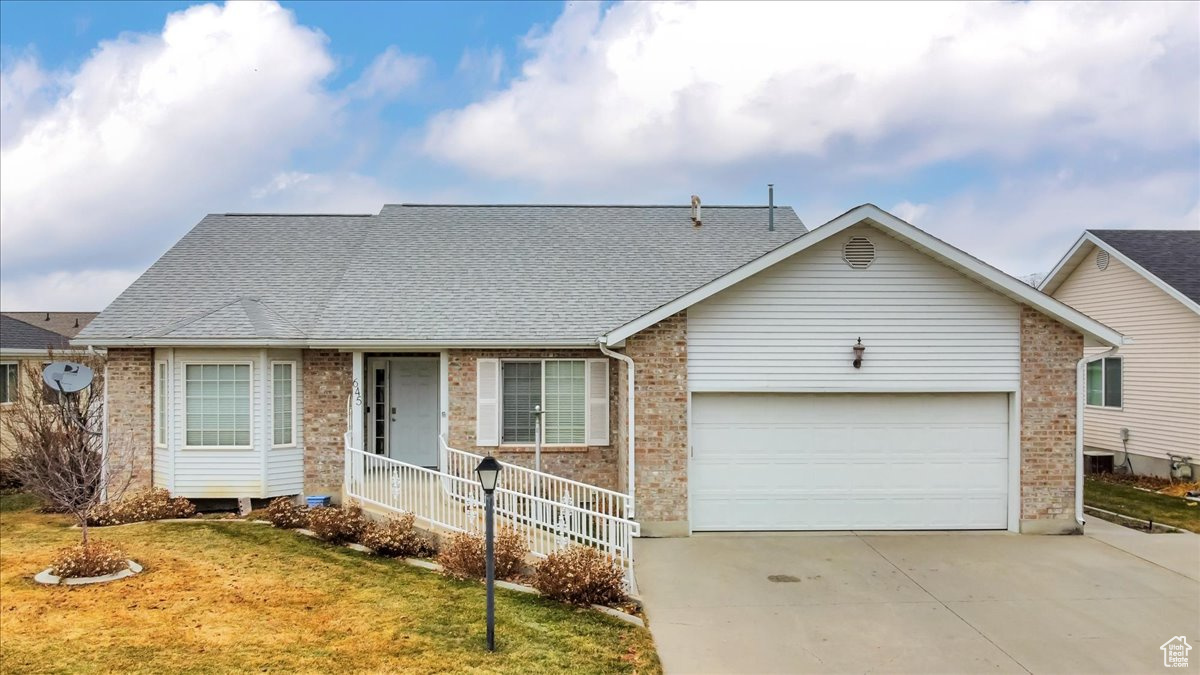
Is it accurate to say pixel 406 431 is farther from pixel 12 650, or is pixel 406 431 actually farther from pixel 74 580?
pixel 12 650

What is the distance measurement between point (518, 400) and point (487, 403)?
0.53 metres

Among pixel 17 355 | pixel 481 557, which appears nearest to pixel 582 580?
pixel 481 557

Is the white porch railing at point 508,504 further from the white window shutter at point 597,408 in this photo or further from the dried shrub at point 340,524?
the white window shutter at point 597,408

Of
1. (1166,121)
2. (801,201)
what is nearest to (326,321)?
(801,201)

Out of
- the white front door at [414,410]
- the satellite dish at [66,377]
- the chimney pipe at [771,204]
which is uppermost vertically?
the chimney pipe at [771,204]

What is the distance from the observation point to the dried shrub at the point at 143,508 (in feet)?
36.5

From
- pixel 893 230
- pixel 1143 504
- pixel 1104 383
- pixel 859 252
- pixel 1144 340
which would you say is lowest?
pixel 1143 504

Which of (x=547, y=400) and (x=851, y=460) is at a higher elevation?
(x=547, y=400)

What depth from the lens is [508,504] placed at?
374 inches

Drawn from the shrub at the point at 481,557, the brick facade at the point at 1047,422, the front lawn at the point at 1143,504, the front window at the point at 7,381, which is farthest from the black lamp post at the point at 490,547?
the front window at the point at 7,381

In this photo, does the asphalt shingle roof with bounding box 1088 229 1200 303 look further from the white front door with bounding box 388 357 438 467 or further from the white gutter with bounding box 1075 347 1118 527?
the white front door with bounding box 388 357 438 467

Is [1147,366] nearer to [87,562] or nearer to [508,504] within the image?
[508,504]

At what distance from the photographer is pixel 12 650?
21.0ft

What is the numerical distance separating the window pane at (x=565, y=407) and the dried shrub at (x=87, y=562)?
6.24 m
